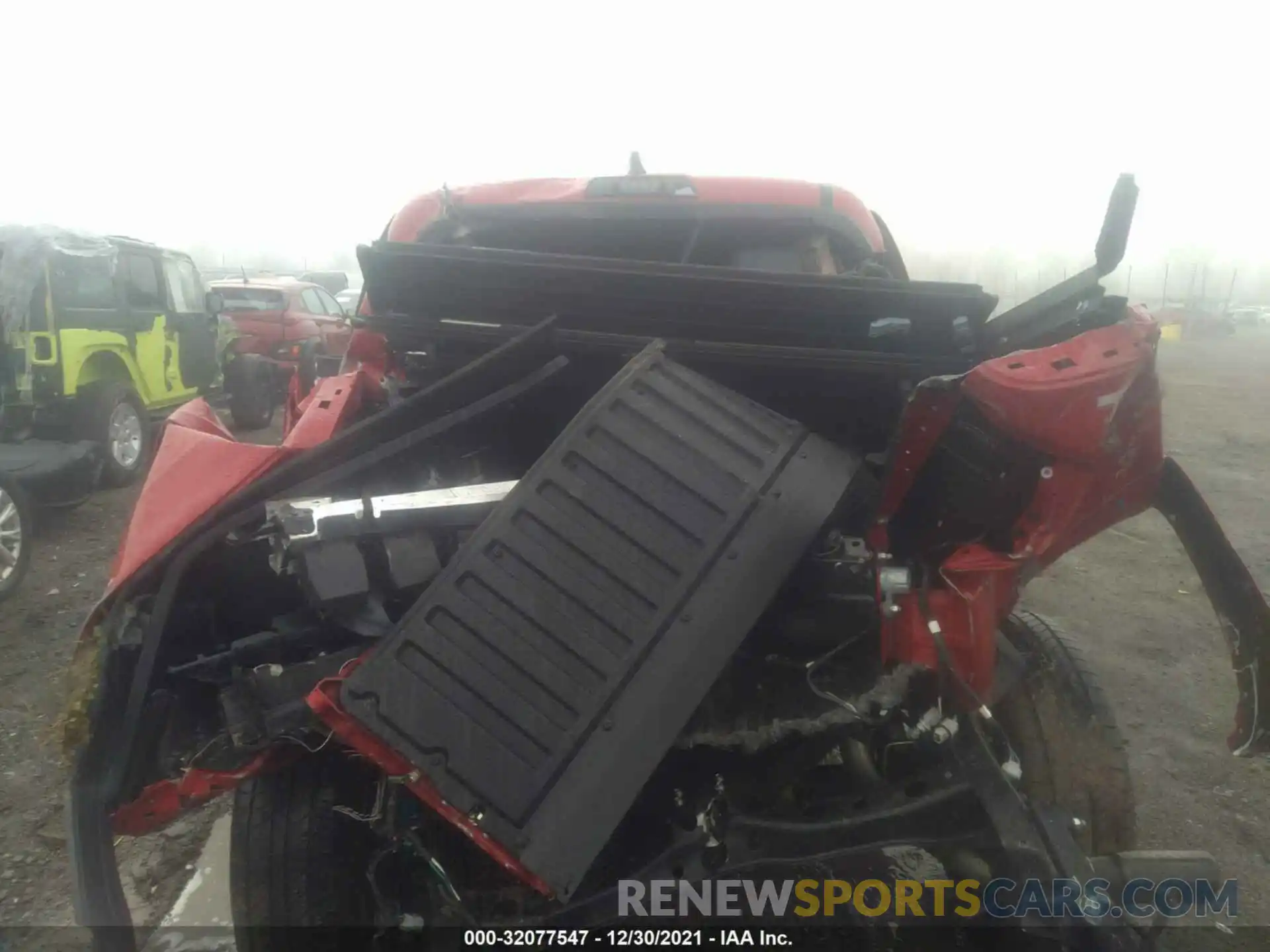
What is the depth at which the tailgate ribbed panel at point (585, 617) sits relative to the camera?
6.01 feet

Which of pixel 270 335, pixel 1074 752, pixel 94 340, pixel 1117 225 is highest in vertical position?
pixel 1117 225

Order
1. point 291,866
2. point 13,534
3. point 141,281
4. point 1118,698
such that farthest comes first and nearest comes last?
point 141,281 < point 13,534 < point 1118,698 < point 291,866

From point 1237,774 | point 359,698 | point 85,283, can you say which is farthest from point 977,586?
point 85,283

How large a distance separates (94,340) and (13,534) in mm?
2956

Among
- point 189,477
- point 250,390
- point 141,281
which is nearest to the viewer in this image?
point 189,477

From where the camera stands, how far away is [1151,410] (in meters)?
1.99

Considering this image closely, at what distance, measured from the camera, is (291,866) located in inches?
85.7

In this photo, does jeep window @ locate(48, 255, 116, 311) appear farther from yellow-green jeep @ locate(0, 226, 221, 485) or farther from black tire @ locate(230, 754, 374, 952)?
black tire @ locate(230, 754, 374, 952)

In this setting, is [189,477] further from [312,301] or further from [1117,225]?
[312,301]

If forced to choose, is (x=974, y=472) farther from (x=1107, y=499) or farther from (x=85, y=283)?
(x=85, y=283)

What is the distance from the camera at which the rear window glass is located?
1202 cm

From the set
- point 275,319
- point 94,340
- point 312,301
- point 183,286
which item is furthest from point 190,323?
point 312,301

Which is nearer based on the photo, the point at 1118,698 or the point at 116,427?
the point at 1118,698

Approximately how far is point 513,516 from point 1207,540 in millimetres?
1718
